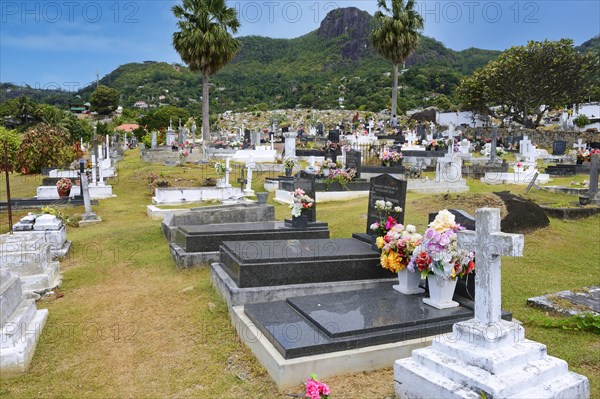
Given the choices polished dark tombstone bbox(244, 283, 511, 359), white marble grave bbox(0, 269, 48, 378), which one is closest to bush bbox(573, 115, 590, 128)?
polished dark tombstone bbox(244, 283, 511, 359)

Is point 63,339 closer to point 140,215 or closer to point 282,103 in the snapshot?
point 140,215

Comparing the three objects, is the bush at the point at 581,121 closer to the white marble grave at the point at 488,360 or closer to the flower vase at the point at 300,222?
the flower vase at the point at 300,222

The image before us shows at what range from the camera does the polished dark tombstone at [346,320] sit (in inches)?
182

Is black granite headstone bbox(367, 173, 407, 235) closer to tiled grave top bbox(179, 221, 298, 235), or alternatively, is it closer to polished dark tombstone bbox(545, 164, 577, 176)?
tiled grave top bbox(179, 221, 298, 235)

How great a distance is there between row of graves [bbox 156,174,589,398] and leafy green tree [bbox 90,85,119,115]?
81085 mm

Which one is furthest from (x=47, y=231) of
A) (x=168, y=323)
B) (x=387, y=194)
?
(x=387, y=194)

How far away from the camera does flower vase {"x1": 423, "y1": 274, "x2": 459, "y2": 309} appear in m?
5.33

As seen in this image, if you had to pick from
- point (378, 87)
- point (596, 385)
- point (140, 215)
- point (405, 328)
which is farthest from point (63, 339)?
point (378, 87)

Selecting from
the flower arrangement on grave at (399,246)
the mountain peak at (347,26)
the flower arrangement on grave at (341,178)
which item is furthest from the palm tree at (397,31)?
Answer: the mountain peak at (347,26)

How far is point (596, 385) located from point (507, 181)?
1557cm

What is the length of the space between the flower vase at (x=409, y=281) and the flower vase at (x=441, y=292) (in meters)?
0.46

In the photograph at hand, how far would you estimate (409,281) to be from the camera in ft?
19.5

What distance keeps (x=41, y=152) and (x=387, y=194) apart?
2220 cm

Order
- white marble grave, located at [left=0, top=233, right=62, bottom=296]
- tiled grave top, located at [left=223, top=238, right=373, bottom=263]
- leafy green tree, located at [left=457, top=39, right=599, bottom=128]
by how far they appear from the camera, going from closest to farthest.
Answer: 1. tiled grave top, located at [left=223, top=238, right=373, bottom=263]
2. white marble grave, located at [left=0, top=233, right=62, bottom=296]
3. leafy green tree, located at [left=457, top=39, right=599, bottom=128]
